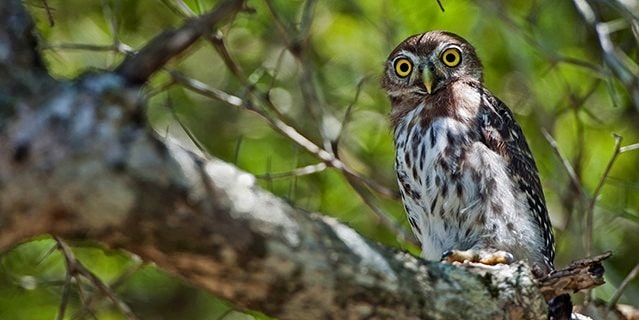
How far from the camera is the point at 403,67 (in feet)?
18.5

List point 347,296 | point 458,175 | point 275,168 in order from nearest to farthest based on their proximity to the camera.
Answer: point 347,296 → point 458,175 → point 275,168

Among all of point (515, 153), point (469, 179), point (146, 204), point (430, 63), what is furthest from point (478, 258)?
point (146, 204)

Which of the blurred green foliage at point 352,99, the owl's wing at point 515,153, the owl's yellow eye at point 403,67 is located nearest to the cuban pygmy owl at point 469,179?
the owl's wing at point 515,153

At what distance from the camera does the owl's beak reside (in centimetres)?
533

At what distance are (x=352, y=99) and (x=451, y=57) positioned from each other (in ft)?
3.20

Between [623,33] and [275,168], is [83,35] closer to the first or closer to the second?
[275,168]

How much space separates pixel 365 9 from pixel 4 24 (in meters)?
4.33

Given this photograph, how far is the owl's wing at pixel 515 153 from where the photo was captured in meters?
4.95

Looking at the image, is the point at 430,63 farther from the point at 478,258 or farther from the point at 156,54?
the point at 156,54

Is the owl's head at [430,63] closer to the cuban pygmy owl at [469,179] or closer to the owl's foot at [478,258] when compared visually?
the cuban pygmy owl at [469,179]

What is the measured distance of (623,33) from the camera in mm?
7039

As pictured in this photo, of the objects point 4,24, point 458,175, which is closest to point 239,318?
point 458,175

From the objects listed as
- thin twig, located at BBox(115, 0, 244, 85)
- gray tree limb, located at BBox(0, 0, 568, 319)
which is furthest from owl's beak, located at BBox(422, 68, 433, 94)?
thin twig, located at BBox(115, 0, 244, 85)

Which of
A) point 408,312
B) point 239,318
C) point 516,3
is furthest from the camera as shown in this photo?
point 516,3
